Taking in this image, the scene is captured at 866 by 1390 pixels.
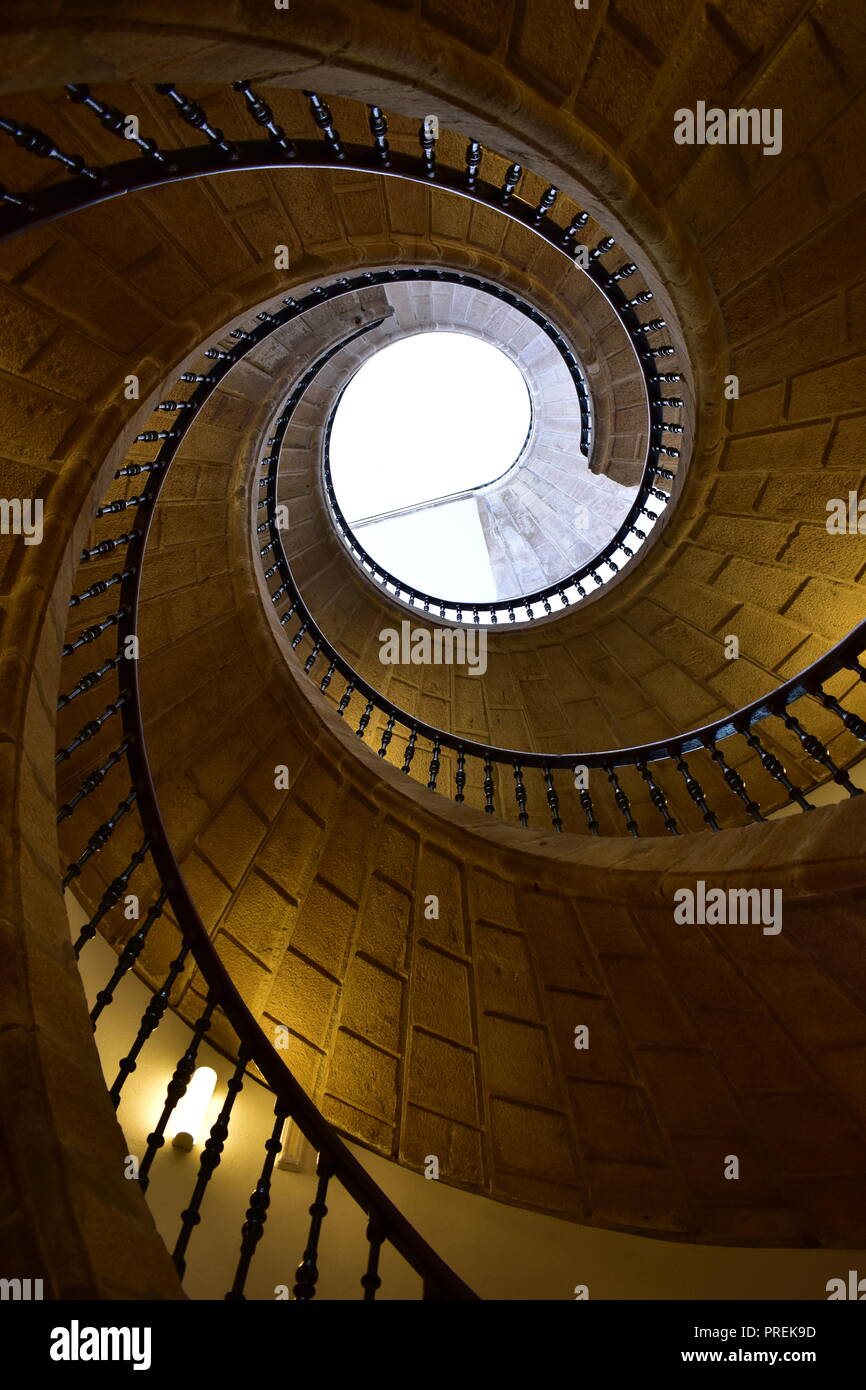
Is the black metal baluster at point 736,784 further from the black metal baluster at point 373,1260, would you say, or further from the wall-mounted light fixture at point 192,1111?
the wall-mounted light fixture at point 192,1111

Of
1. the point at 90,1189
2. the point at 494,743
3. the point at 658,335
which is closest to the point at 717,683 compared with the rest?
the point at 494,743

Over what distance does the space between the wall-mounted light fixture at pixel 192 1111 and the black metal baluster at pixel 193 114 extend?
3914 millimetres

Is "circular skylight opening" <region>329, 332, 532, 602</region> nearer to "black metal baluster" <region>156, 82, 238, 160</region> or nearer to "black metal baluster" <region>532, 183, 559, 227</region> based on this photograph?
"black metal baluster" <region>532, 183, 559, 227</region>

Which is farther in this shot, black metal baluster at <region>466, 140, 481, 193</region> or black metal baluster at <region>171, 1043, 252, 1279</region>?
black metal baluster at <region>466, 140, 481, 193</region>

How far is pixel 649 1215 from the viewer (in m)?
3.88

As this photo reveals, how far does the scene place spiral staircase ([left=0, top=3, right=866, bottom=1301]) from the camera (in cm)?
247

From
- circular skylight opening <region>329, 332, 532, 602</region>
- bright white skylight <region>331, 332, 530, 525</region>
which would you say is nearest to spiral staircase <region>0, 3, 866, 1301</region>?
circular skylight opening <region>329, 332, 532, 602</region>

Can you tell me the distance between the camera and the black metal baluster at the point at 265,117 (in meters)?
2.70

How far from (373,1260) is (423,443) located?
15.4m

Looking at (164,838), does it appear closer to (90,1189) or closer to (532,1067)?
(90,1189)

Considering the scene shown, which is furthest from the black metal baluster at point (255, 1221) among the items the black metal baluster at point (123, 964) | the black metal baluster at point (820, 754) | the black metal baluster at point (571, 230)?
the black metal baluster at point (571, 230)

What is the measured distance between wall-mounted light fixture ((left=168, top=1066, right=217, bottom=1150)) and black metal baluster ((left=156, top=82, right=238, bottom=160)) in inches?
154
